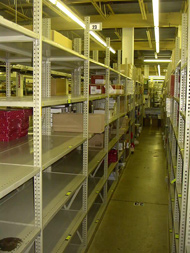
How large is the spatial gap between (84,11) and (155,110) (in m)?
8.81

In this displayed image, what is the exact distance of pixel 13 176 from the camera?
1.67 m

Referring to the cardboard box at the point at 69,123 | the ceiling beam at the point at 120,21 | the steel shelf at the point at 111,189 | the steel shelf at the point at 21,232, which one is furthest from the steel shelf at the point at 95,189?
the ceiling beam at the point at 120,21

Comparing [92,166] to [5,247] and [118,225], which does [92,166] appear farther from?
[5,247]

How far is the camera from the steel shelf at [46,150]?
6.68 feet

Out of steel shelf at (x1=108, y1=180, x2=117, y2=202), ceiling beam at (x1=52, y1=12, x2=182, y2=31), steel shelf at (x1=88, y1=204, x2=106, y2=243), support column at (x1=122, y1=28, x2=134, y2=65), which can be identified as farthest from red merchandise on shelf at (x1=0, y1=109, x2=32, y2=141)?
support column at (x1=122, y1=28, x2=134, y2=65)

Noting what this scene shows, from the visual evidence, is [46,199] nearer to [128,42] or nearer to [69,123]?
[69,123]

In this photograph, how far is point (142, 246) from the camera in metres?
3.54

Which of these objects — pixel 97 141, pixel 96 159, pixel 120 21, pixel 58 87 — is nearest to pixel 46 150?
pixel 58 87

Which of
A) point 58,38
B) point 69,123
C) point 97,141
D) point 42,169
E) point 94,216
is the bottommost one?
point 94,216

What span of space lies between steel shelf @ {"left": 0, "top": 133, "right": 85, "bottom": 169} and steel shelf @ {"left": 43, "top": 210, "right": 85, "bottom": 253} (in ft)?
2.59

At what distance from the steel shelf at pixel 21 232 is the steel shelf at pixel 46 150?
41cm

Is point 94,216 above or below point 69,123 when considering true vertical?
below

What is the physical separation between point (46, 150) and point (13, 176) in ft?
2.36

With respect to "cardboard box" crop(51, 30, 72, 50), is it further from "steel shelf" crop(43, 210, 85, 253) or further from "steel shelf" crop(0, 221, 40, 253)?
"steel shelf" crop(43, 210, 85, 253)
